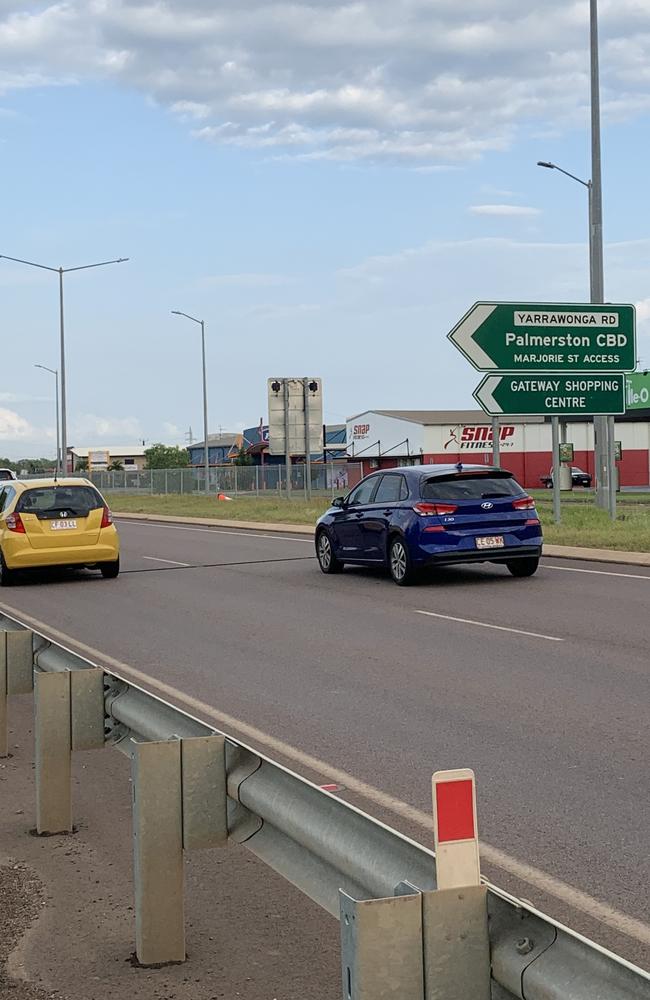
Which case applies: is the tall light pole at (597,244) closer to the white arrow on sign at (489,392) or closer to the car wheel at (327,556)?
the white arrow on sign at (489,392)

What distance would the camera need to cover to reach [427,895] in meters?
3.26

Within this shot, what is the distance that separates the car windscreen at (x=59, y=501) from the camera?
Result: 20516mm

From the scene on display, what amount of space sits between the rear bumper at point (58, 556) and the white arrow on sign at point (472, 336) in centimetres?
1023

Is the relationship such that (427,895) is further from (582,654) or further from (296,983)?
(582,654)

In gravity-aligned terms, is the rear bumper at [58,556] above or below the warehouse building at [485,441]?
below

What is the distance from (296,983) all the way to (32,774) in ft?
12.0

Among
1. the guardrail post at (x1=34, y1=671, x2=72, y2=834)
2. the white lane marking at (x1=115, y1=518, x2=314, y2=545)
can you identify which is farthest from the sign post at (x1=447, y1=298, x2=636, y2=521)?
the guardrail post at (x1=34, y1=671, x2=72, y2=834)

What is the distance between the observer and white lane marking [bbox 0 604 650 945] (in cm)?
515

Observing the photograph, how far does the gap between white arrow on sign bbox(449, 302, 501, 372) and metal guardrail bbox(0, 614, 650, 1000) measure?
71.1ft

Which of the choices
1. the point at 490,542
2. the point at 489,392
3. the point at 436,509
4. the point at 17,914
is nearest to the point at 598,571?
the point at 490,542

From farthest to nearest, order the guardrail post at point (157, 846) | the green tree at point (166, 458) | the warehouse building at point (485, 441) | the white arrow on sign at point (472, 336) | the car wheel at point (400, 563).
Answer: the green tree at point (166, 458) → the warehouse building at point (485, 441) → the white arrow on sign at point (472, 336) → the car wheel at point (400, 563) → the guardrail post at point (157, 846)

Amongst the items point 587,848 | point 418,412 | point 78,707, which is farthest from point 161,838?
point 418,412

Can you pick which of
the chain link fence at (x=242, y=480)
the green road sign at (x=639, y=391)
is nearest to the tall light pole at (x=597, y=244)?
the chain link fence at (x=242, y=480)

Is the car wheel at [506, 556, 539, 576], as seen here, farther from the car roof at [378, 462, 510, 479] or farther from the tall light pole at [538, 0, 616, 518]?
the tall light pole at [538, 0, 616, 518]
